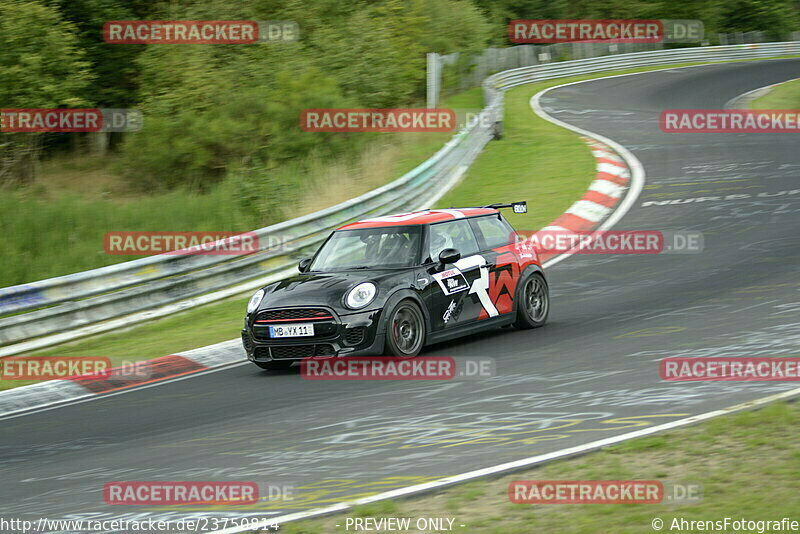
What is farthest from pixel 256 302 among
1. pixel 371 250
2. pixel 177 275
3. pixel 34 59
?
pixel 34 59

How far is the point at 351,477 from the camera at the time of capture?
577 centimetres

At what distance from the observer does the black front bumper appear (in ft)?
29.6

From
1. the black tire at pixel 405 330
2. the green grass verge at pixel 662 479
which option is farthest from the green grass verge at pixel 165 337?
the green grass verge at pixel 662 479

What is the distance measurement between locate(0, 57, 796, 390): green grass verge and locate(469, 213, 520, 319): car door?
10.6 ft

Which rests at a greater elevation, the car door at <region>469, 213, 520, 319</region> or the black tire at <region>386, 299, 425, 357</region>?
the car door at <region>469, 213, 520, 319</region>

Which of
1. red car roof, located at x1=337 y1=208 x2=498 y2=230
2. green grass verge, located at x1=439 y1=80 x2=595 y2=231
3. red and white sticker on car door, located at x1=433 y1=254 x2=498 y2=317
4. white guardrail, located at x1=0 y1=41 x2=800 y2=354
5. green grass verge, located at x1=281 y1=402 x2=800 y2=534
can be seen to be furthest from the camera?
green grass verge, located at x1=439 y1=80 x2=595 y2=231

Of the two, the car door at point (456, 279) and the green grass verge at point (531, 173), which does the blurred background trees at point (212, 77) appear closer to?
the green grass verge at point (531, 173)

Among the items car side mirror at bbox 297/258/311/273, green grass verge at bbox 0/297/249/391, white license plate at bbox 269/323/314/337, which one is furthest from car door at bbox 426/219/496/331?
green grass verge at bbox 0/297/249/391

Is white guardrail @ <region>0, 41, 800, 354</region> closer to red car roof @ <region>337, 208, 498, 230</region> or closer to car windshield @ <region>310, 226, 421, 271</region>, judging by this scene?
car windshield @ <region>310, 226, 421, 271</region>

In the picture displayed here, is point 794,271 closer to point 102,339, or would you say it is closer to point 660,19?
point 102,339

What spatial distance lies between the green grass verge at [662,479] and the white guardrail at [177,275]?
8279 millimetres

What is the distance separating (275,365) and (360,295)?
127 cm

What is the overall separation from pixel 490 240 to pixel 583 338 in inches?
65.0

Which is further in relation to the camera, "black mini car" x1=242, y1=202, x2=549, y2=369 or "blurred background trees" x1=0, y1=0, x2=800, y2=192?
"blurred background trees" x1=0, y1=0, x2=800, y2=192
